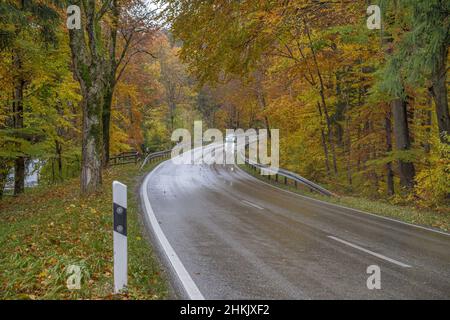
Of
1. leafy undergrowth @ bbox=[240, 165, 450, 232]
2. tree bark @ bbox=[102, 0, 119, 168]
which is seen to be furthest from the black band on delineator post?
tree bark @ bbox=[102, 0, 119, 168]

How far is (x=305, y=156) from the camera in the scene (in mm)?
26828

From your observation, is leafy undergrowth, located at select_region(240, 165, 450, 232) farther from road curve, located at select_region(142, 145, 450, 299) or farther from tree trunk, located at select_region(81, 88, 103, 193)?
tree trunk, located at select_region(81, 88, 103, 193)

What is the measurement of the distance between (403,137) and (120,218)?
15.4 m

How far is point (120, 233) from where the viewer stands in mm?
4949

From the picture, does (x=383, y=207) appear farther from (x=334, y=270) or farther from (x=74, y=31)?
(x=74, y=31)

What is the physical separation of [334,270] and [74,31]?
10839 mm

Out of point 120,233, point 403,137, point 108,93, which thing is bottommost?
point 120,233

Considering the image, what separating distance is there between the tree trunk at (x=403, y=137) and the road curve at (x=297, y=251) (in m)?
6.05

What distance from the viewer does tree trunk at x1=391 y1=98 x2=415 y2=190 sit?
17.1 meters

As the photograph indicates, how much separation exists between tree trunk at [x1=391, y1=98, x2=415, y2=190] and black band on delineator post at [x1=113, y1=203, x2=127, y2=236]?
1512 cm

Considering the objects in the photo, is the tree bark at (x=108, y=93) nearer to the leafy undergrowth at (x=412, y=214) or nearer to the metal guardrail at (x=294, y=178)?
the metal guardrail at (x=294, y=178)

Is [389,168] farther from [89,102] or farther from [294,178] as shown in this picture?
[89,102]

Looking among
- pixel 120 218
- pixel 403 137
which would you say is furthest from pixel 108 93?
pixel 120 218

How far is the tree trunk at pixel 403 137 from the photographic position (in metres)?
17.1
